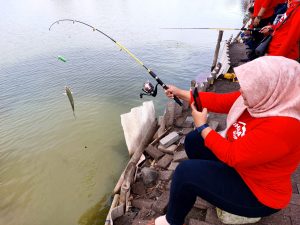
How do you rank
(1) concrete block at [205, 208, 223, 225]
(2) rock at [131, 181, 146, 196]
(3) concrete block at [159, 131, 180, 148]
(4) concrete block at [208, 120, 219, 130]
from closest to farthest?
(1) concrete block at [205, 208, 223, 225] < (2) rock at [131, 181, 146, 196] < (3) concrete block at [159, 131, 180, 148] < (4) concrete block at [208, 120, 219, 130]

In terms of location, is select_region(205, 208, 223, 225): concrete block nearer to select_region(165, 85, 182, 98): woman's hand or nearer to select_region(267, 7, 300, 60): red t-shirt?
select_region(165, 85, 182, 98): woman's hand

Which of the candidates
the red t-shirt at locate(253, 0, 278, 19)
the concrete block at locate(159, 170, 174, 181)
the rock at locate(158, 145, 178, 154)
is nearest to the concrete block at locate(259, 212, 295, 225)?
the concrete block at locate(159, 170, 174, 181)

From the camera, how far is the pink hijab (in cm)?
197

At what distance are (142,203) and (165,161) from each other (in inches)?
46.7

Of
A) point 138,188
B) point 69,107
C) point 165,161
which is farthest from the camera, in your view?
point 69,107

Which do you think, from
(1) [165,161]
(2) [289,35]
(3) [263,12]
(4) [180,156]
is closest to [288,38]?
(2) [289,35]

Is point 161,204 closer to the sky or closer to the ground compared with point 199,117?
closer to the ground

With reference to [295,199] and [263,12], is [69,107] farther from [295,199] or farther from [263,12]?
[295,199]

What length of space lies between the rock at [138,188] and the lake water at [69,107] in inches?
52.3

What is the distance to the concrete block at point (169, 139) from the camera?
5553 millimetres

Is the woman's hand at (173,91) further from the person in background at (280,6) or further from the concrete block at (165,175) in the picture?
the person in background at (280,6)

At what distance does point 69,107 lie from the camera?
9969 mm

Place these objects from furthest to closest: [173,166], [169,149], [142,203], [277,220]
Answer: [169,149]
[173,166]
[142,203]
[277,220]

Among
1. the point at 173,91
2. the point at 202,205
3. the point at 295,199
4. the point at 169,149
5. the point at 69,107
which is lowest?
the point at 69,107
